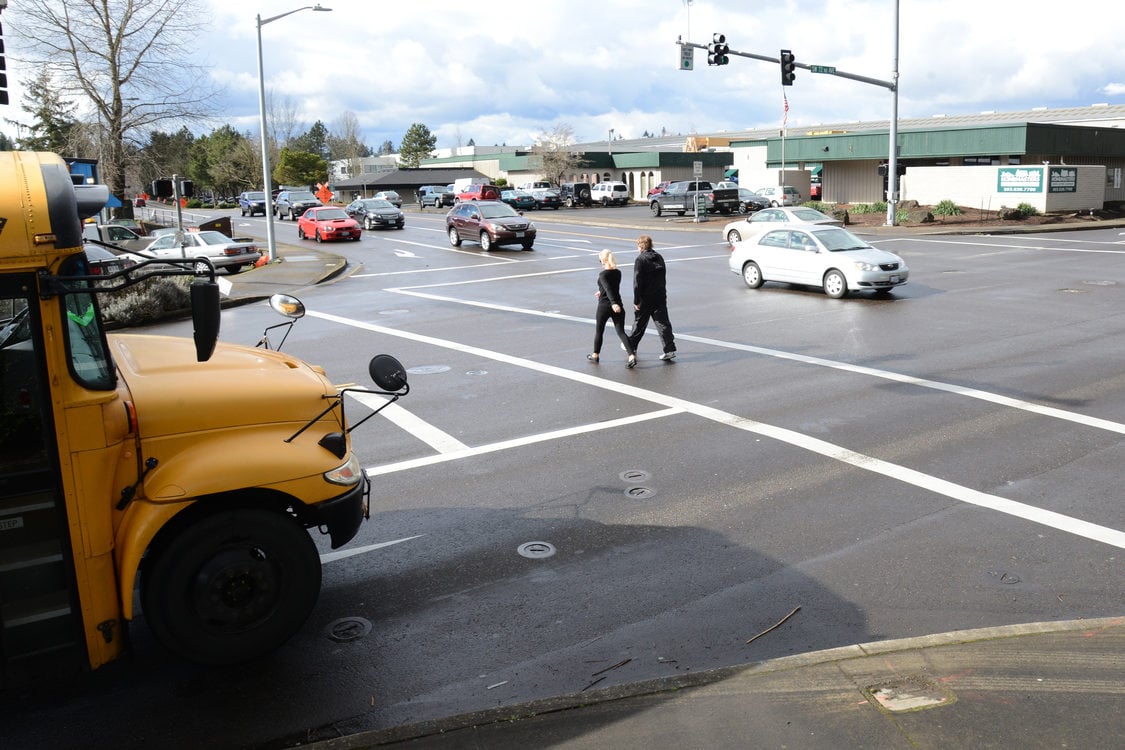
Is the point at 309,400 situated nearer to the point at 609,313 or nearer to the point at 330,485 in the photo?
the point at 330,485

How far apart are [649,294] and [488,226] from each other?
69.4ft

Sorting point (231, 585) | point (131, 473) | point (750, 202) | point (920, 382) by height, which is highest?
point (750, 202)

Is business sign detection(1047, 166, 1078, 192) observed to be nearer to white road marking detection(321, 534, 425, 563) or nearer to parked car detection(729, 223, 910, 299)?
parked car detection(729, 223, 910, 299)

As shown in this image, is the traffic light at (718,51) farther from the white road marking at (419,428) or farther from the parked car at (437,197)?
the parked car at (437,197)

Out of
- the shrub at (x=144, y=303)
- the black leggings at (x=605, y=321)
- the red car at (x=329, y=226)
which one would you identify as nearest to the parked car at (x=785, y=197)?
the red car at (x=329, y=226)

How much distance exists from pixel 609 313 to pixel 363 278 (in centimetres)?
1535

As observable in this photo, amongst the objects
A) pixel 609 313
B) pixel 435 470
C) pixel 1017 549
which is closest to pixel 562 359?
pixel 609 313

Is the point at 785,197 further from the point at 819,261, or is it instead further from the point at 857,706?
the point at 857,706

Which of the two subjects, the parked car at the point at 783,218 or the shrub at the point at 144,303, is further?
the parked car at the point at 783,218

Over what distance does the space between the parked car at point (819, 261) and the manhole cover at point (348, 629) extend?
51.7 ft

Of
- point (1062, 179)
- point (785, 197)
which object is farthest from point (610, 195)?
point (1062, 179)

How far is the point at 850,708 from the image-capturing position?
433 centimetres

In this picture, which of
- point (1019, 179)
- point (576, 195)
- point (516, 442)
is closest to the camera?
point (516, 442)

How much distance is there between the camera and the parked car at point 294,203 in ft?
183
